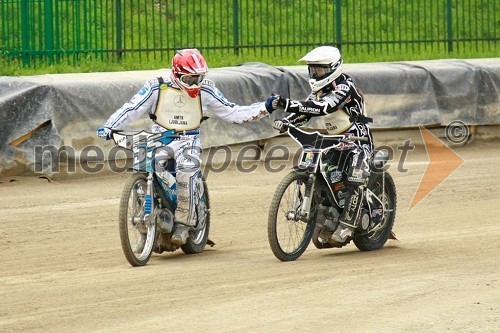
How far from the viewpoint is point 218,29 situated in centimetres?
2075

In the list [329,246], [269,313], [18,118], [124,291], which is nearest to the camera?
[269,313]

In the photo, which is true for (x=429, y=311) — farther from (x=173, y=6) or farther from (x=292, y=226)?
(x=173, y=6)

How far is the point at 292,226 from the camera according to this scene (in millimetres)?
10000

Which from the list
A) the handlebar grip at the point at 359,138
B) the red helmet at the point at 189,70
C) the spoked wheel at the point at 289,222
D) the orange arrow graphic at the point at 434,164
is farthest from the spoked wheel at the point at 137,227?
the orange arrow graphic at the point at 434,164

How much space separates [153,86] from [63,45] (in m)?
8.80

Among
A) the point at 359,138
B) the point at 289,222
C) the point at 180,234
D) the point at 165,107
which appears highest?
the point at 165,107

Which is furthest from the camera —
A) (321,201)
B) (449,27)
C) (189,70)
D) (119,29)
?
(449,27)

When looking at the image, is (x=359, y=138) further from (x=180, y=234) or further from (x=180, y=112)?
(x=180, y=234)

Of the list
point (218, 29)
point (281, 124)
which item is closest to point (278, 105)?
point (281, 124)

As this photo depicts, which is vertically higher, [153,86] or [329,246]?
[153,86]

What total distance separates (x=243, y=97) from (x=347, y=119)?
261 inches

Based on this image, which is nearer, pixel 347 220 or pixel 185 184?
pixel 185 184

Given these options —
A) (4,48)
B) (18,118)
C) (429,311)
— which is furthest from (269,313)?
(4,48)

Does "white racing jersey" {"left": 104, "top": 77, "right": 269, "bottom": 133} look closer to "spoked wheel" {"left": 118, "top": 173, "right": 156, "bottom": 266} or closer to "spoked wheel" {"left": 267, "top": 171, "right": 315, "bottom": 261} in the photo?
"spoked wheel" {"left": 118, "top": 173, "right": 156, "bottom": 266}
